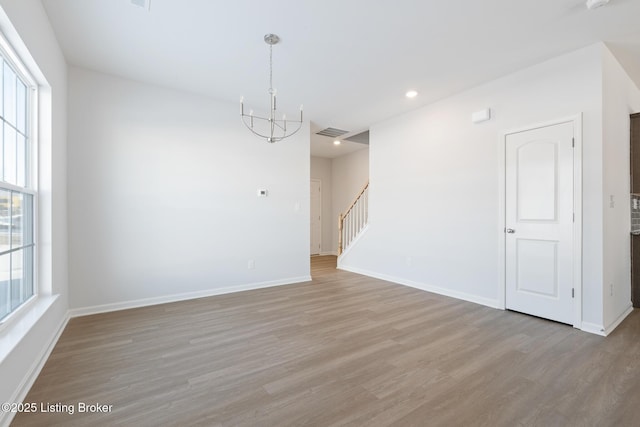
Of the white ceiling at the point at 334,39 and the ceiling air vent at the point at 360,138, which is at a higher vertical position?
the ceiling air vent at the point at 360,138

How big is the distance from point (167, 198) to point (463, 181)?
3.99 meters

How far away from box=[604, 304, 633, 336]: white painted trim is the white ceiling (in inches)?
109

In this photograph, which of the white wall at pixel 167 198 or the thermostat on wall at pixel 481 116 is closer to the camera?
the white wall at pixel 167 198

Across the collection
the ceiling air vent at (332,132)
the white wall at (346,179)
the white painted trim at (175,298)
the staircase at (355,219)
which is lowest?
the white painted trim at (175,298)

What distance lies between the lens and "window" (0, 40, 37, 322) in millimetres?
2027

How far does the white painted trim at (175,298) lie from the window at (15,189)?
102cm

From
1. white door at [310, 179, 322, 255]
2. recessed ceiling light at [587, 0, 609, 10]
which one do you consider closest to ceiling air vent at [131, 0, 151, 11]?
recessed ceiling light at [587, 0, 609, 10]

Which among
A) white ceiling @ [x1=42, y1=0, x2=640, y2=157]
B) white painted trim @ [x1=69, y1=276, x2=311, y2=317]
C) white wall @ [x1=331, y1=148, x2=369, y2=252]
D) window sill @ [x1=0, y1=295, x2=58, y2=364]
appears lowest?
white painted trim @ [x1=69, y1=276, x2=311, y2=317]

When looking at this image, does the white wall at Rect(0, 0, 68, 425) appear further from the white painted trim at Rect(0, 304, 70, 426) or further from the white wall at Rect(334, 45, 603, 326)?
the white wall at Rect(334, 45, 603, 326)

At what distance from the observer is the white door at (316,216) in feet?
28.2

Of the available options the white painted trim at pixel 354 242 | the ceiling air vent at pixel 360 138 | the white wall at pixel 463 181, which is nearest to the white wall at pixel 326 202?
the ceiling air vent at pixel 360 138

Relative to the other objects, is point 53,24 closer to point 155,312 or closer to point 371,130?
point 155,312

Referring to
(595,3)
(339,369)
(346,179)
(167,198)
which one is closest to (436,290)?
(339,369)

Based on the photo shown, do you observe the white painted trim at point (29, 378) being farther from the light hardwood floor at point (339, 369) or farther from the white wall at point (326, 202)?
the white wall at point (326, 202)
